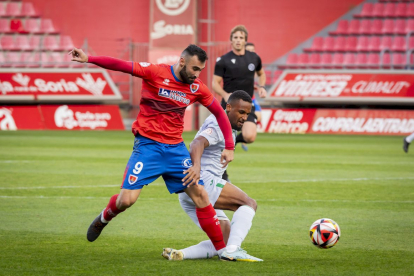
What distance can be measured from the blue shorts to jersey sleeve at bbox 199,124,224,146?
0.95 ft

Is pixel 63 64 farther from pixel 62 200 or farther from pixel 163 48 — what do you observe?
pixel 62 200

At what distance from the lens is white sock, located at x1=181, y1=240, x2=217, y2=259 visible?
5.25 meters

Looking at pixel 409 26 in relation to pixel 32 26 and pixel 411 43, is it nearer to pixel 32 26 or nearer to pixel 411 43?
pixel 411 43

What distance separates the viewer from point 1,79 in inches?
932

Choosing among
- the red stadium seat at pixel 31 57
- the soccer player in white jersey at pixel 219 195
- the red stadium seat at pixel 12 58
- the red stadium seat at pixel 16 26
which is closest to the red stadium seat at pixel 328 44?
the red stadium seat at pixel 31 57

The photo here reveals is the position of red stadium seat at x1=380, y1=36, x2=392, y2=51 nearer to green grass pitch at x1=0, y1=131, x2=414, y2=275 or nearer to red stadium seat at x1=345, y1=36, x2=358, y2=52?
red stadium seat at x1=345, y1=36, x2=358, y2=52

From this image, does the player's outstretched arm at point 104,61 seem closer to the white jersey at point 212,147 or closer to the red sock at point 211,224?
the white jersey at point 212,147

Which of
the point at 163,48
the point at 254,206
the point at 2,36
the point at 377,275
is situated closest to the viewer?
the point at 377,275

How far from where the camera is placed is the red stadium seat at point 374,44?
2645 centimetres

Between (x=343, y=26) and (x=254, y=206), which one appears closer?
(x=254, y=206)

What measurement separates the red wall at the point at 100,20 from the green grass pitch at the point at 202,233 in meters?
14.5

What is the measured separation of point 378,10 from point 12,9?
16121mm

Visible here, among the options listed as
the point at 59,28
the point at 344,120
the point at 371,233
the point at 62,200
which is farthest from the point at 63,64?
the point at 371,233

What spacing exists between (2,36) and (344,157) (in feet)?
62.9
